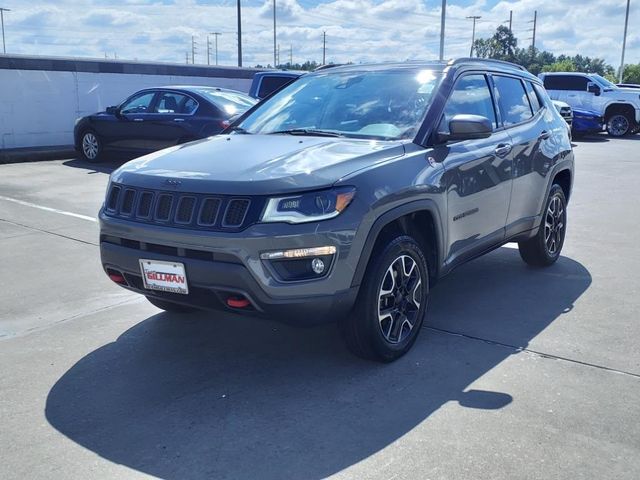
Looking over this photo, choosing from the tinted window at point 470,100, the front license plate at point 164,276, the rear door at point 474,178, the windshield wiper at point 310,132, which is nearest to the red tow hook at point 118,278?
the front license plate at point 164,276

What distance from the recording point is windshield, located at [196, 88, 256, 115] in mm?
12133

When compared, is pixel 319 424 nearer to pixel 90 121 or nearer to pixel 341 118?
pixel 341 118

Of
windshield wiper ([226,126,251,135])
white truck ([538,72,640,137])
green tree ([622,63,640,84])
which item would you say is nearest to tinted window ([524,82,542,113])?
windshield wiper ([226,126,251,135])

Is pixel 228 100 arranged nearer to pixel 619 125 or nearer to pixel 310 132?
pixel 310 132

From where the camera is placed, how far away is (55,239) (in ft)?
24.6

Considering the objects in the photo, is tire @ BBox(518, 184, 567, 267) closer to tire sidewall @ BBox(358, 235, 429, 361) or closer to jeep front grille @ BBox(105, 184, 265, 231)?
tire sidewall @ BBox(358, 235, 429, 361)

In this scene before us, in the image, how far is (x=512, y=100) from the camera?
19.0ft

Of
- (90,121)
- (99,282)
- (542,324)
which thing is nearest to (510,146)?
(542,324)

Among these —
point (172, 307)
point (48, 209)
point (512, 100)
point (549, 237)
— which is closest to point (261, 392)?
point (172, 307)

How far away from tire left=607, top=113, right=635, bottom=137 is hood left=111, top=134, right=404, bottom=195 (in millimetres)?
21090

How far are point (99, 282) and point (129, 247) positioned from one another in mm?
2114

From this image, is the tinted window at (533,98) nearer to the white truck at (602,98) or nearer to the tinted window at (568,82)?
the white truck at (602,98)

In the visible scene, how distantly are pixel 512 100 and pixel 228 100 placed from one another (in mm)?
7478

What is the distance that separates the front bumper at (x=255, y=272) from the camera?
3.60 meters
